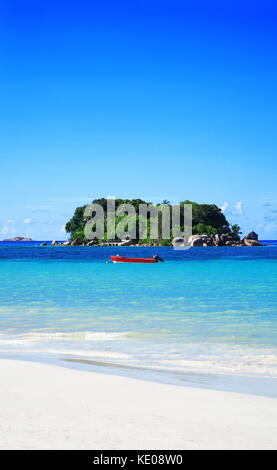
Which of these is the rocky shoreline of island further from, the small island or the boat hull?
the boat hull

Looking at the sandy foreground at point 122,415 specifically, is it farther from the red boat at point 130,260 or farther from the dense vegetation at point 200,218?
the dense vegetation at point 200,218

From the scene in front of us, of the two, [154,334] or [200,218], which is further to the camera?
[200,218]

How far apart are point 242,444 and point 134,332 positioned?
933 centimetres

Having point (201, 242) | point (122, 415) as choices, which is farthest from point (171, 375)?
point (201, 242)

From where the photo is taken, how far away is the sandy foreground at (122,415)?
441 centimetres

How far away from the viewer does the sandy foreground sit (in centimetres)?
441

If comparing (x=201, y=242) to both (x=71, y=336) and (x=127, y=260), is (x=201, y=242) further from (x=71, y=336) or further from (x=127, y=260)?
(x=71, y=336)

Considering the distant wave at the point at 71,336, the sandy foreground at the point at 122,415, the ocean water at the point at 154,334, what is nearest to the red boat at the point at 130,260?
the ocean water at the point at 154,334

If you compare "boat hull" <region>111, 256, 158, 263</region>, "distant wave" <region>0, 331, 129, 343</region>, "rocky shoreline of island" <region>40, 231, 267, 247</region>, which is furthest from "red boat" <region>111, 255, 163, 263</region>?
"rocky shoreline of island" <region>40, 231, 267, 247</region>

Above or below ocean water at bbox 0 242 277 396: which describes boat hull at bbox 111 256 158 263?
below

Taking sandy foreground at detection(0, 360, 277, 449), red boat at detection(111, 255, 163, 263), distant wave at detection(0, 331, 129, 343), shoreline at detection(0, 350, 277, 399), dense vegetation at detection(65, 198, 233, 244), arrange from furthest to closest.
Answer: dense vegetation at detection(65, 198, 233, 244)
red boat at detection(111, 255, 163, 263)
distant wave at detection(0, 331, 129, 343)
shoreline at detection(0, 350, 277, 399)
sandy foreground at detection(0, 360, 277, 449)

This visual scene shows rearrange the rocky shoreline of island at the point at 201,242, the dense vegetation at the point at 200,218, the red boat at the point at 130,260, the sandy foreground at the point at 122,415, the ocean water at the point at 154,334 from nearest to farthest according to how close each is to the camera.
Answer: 1. the sandy foreground at the point at 122,415
2. the ocean water at the point at 154,334
3. the red boat at the point at 130,260
4. the rocky shoreline of island at the point at 201,242
5. the dense vegetation at the point at 200,218

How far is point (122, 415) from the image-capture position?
17.2 ft
